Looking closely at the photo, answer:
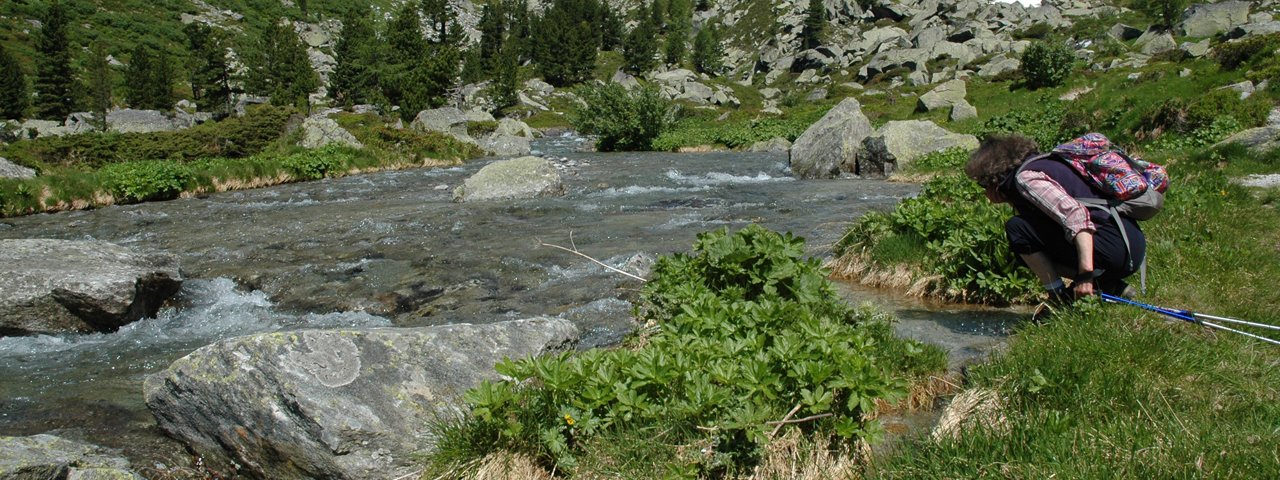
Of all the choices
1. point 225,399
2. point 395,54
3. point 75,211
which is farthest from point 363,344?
point 395,54

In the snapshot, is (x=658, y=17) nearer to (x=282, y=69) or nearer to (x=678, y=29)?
(x=678, y=29)

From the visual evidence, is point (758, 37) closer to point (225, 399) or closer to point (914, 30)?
point (914, 30)

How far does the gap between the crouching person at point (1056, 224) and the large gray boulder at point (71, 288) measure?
9528mm

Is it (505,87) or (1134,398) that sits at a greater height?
(505,87)

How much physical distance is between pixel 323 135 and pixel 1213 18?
77648 millimetres

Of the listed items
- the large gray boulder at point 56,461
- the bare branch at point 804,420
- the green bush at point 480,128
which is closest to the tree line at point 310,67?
the green bush at point 480,128

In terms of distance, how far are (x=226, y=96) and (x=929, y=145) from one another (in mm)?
87164

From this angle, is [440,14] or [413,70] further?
[440,14]

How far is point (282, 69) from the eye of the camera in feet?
284

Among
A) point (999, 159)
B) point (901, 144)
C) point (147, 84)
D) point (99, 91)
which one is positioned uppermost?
point (147, 84)

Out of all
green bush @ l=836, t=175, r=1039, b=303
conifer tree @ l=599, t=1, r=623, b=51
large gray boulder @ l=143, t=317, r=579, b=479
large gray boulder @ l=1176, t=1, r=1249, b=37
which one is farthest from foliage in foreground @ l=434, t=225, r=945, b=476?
conifer tree @ l=599, t=1, r=623, b=51

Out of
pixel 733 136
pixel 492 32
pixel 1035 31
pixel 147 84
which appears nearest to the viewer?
pixel 733 136

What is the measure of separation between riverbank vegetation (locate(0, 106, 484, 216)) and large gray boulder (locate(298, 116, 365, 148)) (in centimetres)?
57

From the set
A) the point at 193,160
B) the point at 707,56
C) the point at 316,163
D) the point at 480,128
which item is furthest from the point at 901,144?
the point at 707,56
